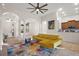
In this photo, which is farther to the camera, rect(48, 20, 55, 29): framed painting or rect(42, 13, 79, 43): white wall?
rect(48, 20, 55, 29): framed painting

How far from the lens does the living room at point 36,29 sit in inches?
125

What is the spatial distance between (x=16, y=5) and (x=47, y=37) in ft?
3.45

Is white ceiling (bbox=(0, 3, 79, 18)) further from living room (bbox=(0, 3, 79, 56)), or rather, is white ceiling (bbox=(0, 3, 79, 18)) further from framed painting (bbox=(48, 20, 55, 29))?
framed painting (bbox=(48, 20, 55, 29))

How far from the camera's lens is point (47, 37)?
327 centimetres

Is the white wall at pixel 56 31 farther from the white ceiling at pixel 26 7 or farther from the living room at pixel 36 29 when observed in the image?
the white ceiling at pixel 26 7

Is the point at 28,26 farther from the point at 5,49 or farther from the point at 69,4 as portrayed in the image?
the point at 69,4

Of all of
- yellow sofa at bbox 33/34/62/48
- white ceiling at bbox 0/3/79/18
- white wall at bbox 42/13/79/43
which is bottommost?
yellow sofa at bbox 33/34/62/48

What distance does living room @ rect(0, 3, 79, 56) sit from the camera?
3.18 metres

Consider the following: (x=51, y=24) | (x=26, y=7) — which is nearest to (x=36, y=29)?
(x=51, y=24)

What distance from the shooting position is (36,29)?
10.7 feet

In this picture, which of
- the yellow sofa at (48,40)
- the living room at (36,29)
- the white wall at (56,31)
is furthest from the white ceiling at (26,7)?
the yellow sofa at (48,40)

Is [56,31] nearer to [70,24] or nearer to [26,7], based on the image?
[70,24]

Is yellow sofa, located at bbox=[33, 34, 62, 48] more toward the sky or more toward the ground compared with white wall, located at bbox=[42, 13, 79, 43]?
more toward the ground

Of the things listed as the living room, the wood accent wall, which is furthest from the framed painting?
the wood accent wall
